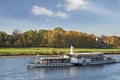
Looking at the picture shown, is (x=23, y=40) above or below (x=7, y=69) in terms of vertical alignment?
above

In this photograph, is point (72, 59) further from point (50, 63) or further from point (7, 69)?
point (7, 69)

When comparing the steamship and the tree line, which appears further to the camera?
the tree line

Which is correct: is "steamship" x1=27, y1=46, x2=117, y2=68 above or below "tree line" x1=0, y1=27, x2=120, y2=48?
below

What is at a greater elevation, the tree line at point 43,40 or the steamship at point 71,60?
the tree line at point 43,40

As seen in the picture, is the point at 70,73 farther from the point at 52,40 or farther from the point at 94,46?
the point at 94,46

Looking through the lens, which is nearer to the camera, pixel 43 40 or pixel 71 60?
pixel 71 60

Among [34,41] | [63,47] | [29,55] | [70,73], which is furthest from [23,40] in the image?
[70,73]

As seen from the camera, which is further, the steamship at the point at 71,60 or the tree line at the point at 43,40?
the tree line at the point at 43,40

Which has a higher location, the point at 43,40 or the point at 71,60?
the point at 43,40

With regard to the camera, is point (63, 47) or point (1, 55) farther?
point (63, 47)

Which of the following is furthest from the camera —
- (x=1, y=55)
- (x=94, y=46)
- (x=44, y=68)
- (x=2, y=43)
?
(x=94, y=46)

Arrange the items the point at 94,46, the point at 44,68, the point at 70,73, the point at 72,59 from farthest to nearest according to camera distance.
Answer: the point at 94,46 → the point at 72,59 → the point at 44,68 → the point at 70,73

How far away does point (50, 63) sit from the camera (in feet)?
297

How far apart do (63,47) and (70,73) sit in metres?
92.0
